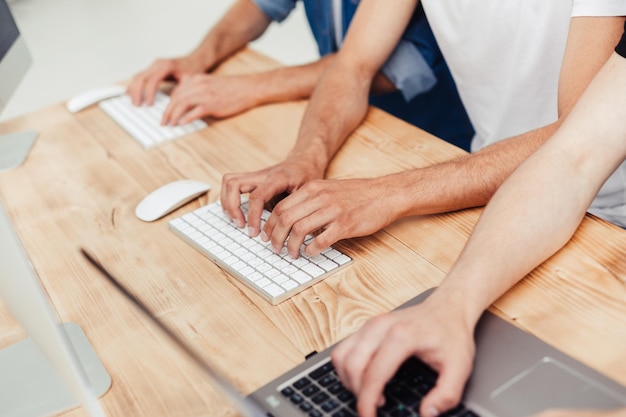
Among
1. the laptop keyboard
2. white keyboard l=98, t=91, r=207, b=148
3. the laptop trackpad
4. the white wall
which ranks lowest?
the white wall

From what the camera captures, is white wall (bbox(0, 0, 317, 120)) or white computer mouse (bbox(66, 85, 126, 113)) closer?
white computer mouse (bbox(66, 85, 126, 113))

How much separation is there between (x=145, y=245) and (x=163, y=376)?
289mm

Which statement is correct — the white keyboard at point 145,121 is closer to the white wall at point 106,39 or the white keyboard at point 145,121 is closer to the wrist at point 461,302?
the wrist at point 461,302

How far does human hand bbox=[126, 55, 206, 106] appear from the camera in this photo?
151cm

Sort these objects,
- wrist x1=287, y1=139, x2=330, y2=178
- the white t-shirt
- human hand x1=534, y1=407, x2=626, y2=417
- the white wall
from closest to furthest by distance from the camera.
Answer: human hand x1=534, y1=407, x2=626, y2=417 → wrist x1=287, y1=139, x2=330, y2=178 → the white t-shirt → the white wall

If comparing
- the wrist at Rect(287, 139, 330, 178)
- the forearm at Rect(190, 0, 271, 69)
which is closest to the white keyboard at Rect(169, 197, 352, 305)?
the wrist at Rect(287, 139, 330, 178)

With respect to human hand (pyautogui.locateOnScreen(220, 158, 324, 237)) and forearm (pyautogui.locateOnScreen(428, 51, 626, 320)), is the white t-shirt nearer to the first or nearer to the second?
forearm (pyautogui.locateOnScreen(428, 51, 626, 320))

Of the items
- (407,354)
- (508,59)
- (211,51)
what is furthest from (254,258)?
(211,51)

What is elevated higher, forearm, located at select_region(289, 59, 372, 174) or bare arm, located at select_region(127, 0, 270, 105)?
bare arm, located at select_region(127, 0, 270, 105)

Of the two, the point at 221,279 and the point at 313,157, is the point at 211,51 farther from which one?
the point at 221,279

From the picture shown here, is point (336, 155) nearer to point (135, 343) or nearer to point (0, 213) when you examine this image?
point (135, 343)

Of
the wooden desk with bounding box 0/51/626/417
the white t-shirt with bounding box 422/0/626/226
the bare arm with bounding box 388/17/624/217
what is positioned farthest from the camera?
the white t-shirt with bounding box 422/0/626/226

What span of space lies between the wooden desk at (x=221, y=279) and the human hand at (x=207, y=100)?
0.10 metres

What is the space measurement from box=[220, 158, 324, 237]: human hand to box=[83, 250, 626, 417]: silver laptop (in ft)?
0.99
